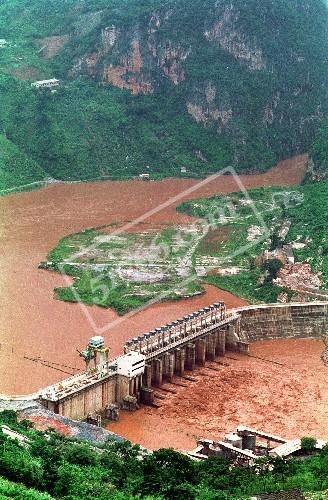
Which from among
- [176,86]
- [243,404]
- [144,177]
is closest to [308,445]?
[243,404]

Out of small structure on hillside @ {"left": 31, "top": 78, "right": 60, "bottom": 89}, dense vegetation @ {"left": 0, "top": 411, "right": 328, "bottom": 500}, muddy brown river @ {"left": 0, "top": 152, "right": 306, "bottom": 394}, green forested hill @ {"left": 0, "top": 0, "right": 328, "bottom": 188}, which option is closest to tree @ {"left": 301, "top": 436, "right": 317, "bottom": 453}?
dense vegetation @ {"left": 0, "top": 411, "right": 328, "bottom": 500}

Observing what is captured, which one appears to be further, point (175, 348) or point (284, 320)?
point (284, 320)

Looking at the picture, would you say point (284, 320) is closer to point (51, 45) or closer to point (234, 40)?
point (234, 40)

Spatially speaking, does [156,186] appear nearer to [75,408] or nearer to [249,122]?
[249,122]

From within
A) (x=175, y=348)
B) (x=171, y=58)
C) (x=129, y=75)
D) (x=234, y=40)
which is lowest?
(x=175, y=348)

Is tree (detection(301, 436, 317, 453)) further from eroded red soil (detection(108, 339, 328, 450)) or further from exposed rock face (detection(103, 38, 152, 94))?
exposed rock face (detection(103, 38, 152, 94))

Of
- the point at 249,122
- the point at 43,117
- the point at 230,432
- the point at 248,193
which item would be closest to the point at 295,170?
the point at 249,122

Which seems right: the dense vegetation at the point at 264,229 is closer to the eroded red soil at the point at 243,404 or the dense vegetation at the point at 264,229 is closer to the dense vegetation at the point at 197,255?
the dense vegetation at the point at 197,255
